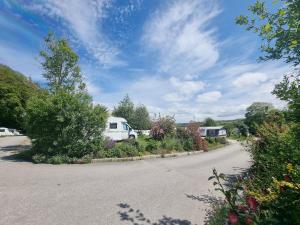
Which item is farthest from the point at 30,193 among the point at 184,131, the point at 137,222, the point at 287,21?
the point at 184,131

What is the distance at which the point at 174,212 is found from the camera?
16.4ft

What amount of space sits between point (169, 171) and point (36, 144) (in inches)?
287

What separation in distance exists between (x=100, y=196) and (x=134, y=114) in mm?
38455

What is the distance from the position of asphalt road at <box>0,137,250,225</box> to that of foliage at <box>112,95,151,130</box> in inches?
1344

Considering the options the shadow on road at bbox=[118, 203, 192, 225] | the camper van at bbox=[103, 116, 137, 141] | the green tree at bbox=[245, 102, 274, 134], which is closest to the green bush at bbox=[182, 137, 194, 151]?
the green tree at bbox=[245, 102, 274, 134]

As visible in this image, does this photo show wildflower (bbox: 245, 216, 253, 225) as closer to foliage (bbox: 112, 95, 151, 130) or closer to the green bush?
the green bush

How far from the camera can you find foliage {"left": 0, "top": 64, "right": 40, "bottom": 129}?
126ft

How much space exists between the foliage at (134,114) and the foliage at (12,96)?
54.8 ft

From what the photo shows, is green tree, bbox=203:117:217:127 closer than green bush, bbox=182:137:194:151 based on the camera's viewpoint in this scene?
No

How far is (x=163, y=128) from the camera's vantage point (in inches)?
760

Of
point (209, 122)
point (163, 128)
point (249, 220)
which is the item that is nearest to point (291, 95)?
point (249, 220)

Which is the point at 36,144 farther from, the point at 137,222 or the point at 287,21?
the point at 287,21

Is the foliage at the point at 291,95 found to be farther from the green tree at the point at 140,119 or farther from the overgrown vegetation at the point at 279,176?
the green tree at the point at 140,119

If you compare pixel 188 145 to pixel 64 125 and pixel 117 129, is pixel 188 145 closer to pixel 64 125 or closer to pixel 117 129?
pixel 117 129
